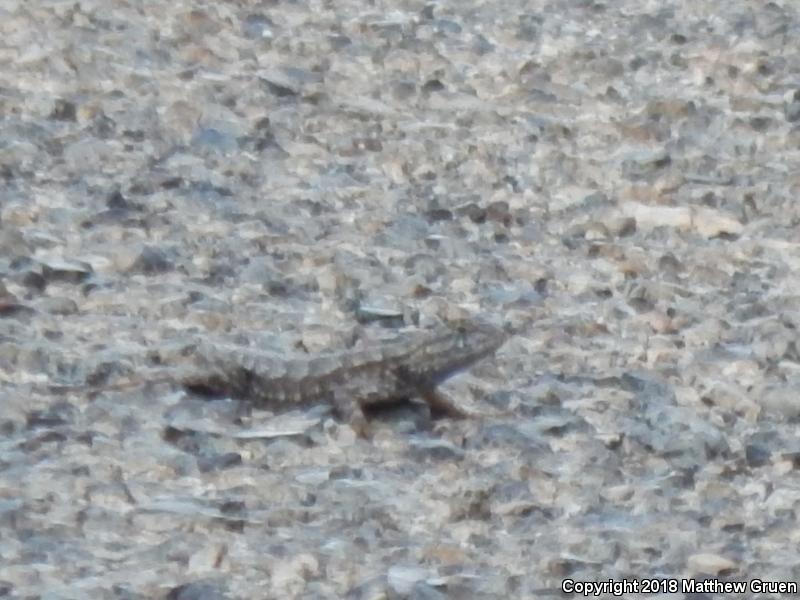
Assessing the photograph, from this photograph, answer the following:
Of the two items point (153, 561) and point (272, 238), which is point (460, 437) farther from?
point (272, 238)

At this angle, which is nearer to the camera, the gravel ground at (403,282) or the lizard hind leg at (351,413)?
the gravel ground at (403,282)

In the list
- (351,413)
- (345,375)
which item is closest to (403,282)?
(345,375)

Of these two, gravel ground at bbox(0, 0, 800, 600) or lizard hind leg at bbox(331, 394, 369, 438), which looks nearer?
gravel ground at bbox(0, 0, 800, 600)

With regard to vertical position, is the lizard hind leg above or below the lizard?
below

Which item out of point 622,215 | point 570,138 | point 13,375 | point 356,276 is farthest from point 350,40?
point 13,375

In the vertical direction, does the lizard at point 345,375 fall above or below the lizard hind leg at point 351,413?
above
